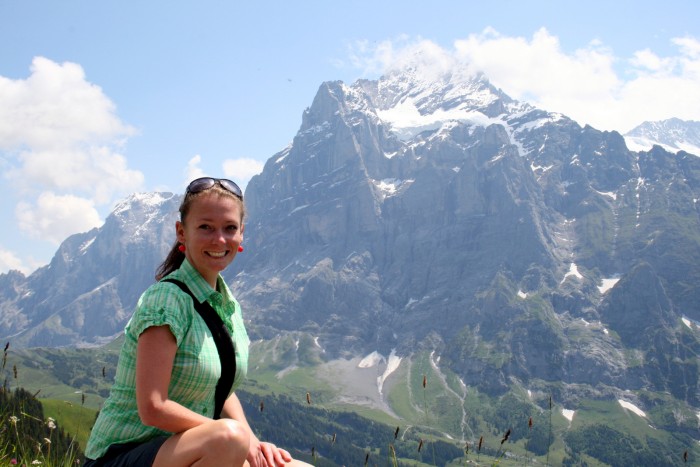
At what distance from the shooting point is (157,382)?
15.8ft

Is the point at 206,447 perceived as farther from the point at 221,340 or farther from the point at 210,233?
the point at 210,233

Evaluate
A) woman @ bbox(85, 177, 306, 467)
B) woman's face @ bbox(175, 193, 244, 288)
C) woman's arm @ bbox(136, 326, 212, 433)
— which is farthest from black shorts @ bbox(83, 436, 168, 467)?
woman's face @ bbox(175, 193, 244, 288)

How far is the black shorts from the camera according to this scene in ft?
15.9

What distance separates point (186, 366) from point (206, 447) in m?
0.71

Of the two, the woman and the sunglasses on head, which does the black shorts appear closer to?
the woman

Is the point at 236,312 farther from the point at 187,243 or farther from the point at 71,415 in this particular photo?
the point at 71,415

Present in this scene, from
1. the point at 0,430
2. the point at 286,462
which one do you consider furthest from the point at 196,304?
the point at 0,430

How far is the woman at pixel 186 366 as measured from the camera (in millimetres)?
4773

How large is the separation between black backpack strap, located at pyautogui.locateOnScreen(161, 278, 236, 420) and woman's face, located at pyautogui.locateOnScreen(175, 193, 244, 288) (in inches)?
13.0

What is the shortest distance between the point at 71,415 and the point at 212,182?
118 metres

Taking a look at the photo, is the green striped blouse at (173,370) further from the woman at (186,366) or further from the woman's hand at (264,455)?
the woman's hand at (264,455)

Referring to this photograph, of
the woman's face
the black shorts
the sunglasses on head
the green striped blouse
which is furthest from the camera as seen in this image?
the sunglasses on head

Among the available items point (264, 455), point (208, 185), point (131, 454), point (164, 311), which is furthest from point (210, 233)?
point (264, 455)

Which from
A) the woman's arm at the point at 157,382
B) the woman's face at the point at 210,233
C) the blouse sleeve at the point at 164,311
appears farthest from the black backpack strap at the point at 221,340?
the woman's arm at the point at 157,382
